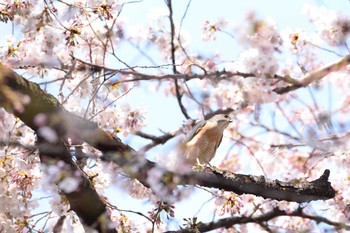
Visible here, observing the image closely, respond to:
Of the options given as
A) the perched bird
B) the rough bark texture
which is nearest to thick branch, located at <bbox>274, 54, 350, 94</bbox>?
the perched bird

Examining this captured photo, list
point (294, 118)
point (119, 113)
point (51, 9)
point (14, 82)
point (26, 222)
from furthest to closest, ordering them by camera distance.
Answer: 1. point (294, 118)
2. point (119, 113)
3. point (51, 9)
4. point (26, 222)
5. point (14, 82)

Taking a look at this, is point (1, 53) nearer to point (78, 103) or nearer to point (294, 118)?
point (78, 103)

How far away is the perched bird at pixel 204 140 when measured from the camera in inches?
190

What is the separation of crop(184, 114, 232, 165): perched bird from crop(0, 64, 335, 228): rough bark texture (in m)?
1.21

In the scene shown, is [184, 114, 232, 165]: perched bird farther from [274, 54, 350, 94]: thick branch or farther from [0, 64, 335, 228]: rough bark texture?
[0, 64, 335, 228]: rough bark texture

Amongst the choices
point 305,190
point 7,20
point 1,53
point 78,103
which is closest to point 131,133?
point 78,103

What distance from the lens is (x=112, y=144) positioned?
336 centimetres

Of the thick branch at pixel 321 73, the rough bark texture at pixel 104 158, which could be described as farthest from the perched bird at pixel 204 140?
the rough bark texture at pixel 104 158

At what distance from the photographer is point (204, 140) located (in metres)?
4.95

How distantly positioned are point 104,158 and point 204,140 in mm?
1755

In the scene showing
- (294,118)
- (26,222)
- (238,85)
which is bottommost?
(26,222)

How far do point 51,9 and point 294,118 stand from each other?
11.2ft

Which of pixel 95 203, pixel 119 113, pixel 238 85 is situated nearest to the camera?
pixel 95 203

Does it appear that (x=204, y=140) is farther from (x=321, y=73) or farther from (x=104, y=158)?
(x=104, y=158)
